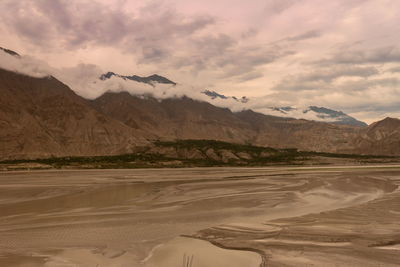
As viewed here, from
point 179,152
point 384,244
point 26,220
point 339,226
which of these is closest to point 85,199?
point 26,220

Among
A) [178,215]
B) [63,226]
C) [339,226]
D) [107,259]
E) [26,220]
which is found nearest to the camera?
[107,259]

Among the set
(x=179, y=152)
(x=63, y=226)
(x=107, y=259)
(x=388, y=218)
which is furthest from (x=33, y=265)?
(x=179, y=152)

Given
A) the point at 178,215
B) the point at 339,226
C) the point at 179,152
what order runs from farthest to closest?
the point at 179,152, the point at 178,215, the point at 339,226

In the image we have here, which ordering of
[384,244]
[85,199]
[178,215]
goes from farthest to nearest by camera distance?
1. [85,199]
2. [178,215]
3. [384,244]

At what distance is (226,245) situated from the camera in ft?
45.9

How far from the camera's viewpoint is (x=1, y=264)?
12.0 meters

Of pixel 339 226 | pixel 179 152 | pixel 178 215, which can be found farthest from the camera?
pixel 179 152

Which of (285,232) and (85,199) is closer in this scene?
(285,232)

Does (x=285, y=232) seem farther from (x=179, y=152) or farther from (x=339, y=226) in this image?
(x=179, y=152)

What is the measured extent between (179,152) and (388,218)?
493 feet

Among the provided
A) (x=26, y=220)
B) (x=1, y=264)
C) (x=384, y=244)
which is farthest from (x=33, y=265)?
(x=384, y=244)

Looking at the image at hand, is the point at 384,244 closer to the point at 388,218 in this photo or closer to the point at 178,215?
the point at 388,218

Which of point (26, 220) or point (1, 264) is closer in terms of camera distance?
point (1, 264)

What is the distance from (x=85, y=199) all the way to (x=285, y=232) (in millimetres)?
20509
